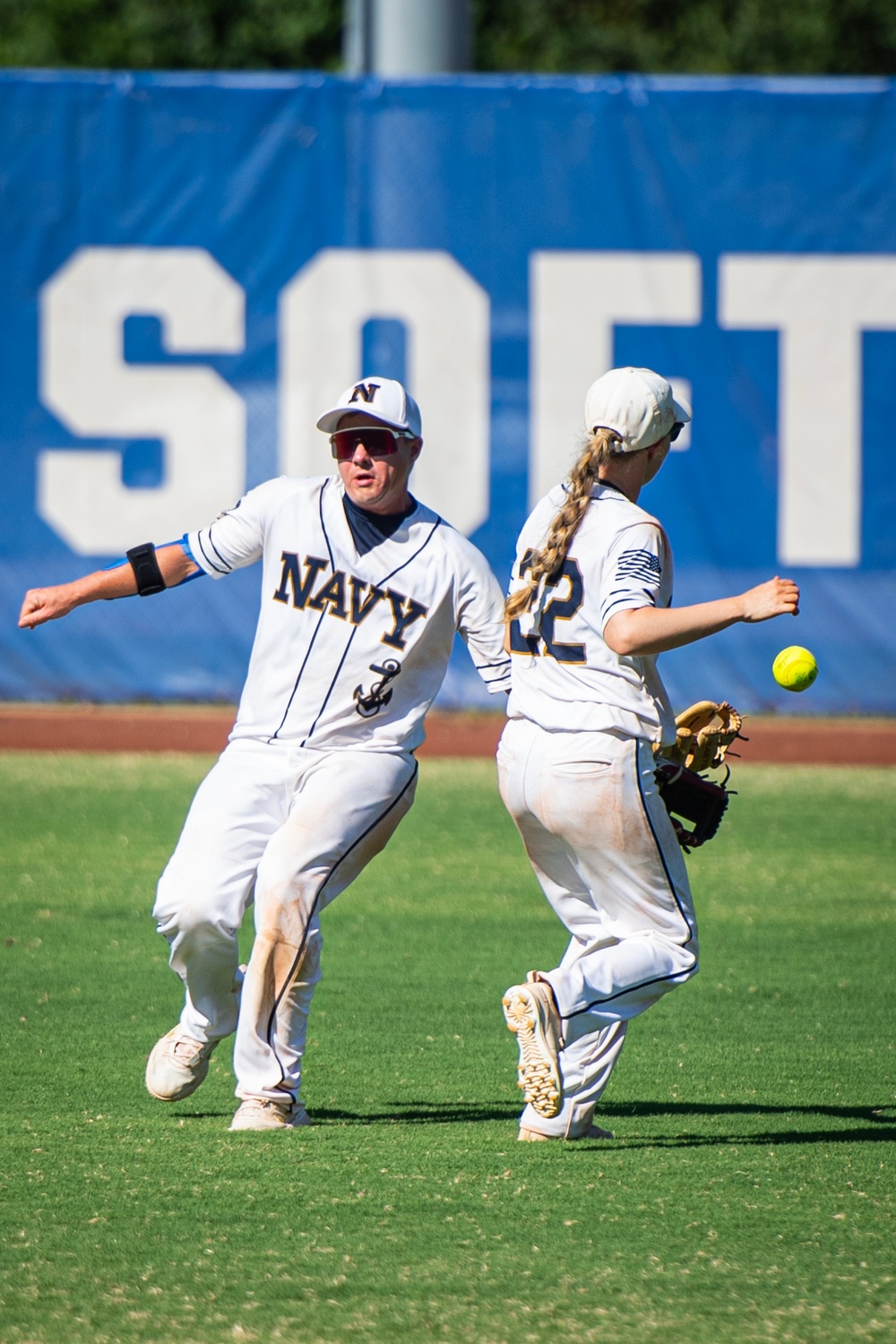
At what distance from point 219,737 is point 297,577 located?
22.0 ft

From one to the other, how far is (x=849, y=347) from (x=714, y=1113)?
8213 millimetres

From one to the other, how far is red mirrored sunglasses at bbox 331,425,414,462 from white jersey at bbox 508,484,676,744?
0.55m

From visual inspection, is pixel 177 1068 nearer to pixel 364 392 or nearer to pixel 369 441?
pixel 369 441

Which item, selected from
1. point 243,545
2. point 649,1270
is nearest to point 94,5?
point 243,545

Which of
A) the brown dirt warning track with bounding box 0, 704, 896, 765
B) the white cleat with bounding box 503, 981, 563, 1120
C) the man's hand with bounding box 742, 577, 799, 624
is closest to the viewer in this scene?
the man's hand with bounding box 742, 577, 799, 624

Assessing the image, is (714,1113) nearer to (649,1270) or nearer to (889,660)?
(649,1270)

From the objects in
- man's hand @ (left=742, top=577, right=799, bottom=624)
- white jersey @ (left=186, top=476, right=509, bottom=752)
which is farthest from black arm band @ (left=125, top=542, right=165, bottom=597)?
man's hand @ (left=742, top=577, right=799, bottom=624)

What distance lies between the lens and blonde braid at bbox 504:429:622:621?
13.9 ft

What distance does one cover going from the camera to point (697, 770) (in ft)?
15.9

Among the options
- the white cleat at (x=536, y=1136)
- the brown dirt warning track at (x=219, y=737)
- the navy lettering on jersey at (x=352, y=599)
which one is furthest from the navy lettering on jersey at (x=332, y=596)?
the brown dirt warning track at (x=219, y=737)

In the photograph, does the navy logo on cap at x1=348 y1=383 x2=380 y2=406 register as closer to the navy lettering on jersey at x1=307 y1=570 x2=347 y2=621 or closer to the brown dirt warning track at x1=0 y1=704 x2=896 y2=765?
the navy lettering on jersey at x1=307 y1=570 x2=347 y2=621

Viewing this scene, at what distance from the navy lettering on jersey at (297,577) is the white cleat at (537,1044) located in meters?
1.22

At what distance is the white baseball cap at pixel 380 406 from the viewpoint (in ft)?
15.0

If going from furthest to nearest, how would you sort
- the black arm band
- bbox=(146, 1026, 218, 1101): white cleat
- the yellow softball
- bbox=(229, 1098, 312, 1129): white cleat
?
the black arm band < bbox=(146, 1026, 218, 1101): white cleat < bbox=(229, 1098, 312, 1129): white cleat < the yellow softball
